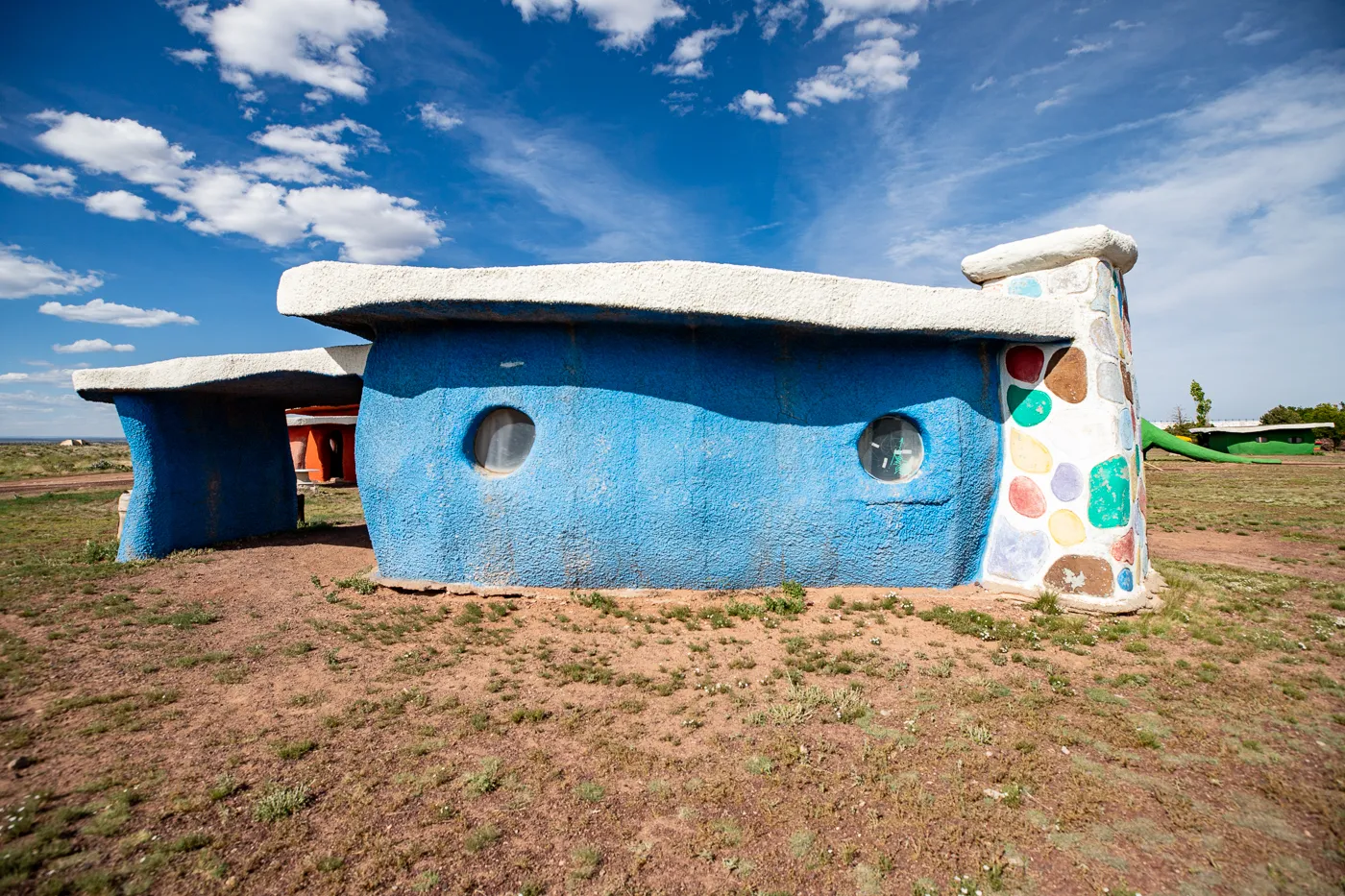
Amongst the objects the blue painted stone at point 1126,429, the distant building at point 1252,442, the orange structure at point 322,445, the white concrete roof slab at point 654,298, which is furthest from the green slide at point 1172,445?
the orange structure at point 322,445

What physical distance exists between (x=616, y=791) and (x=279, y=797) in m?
1.88

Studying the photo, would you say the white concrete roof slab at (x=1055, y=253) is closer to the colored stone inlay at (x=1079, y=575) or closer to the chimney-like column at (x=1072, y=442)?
the chimney-like column at (x=1072, y=442)

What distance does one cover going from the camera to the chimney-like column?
22.2 feet

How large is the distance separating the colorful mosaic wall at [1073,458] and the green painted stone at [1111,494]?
10 millimetres

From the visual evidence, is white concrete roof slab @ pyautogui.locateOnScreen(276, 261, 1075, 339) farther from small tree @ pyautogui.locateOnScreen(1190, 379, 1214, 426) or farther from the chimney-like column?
small tree @ pyautogui.locateOnScreen(1190, 379, 1214, 426)

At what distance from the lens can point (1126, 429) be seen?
6961 millimetres

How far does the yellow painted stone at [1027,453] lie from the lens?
711 centimetres

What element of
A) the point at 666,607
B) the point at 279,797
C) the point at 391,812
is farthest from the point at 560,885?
the point at 666,607

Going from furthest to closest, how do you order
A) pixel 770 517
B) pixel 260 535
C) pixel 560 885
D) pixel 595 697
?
pixel 260 535 < pixel 770 517 < pixel 595 697 < pixel 560 885

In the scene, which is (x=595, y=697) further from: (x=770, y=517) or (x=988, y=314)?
(x=988, y=314)

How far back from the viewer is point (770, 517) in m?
7.09

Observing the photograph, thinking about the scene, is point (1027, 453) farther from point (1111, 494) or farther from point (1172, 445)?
point (1172, 445)

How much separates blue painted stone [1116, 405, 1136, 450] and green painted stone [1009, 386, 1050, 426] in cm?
71

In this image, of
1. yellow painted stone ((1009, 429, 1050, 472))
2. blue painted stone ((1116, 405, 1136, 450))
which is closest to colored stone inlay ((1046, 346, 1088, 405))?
blue painted stone ((1116, 405, 1136, 450))
